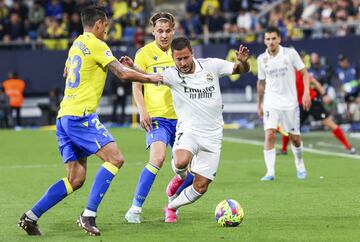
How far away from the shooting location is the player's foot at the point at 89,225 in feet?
32.5

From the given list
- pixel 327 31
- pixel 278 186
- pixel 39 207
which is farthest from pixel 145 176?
pixel 327 31

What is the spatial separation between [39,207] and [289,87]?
21.8ft

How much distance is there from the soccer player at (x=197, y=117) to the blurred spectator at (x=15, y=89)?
20.1 m

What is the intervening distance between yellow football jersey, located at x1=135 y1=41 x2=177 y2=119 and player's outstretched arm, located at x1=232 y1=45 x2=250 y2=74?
1.25 meters

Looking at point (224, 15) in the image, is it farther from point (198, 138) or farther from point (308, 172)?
point (198, 138)

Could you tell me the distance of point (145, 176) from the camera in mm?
11062

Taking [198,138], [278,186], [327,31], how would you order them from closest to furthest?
[198,138], [278,186], [327,31]

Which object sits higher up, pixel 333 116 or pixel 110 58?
pixel 110 58

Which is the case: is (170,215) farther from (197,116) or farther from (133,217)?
(197,116)

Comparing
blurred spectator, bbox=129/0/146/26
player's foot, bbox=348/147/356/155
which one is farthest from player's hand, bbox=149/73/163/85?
blurred spectator, bbox=129/0/146/26

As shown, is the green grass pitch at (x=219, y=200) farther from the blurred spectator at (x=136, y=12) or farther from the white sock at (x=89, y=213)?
the blurred spectator at (x=136, y=12)

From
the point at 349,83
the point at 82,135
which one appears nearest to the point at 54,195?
the point at 82,135

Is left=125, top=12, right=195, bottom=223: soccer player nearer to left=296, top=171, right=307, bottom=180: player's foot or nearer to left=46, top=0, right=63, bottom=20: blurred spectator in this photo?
left=296, top=171, right=307, bottom=180: player's foot

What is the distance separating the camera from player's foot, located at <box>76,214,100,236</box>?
9906 mm
